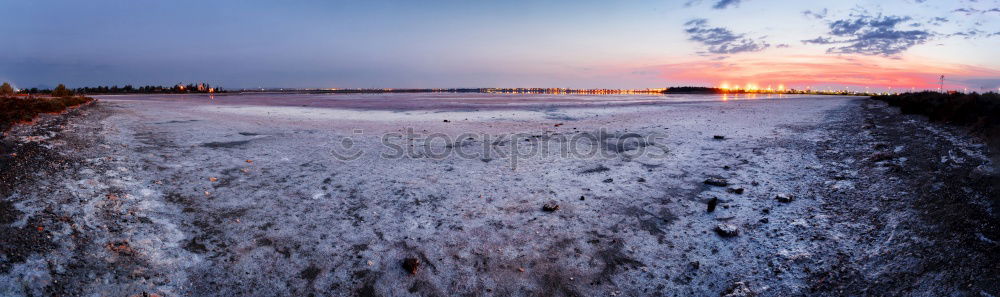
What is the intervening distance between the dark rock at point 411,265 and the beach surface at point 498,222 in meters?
0.02

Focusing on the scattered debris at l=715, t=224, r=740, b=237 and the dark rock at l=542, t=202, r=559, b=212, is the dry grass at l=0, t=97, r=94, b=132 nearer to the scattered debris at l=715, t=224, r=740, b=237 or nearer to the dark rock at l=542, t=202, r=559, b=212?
the dark rock at l=542, t=202, r=559, b=212

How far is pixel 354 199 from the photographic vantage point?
6445mm

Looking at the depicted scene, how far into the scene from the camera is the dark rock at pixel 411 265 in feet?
14.8

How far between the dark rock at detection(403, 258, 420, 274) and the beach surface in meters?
0.02

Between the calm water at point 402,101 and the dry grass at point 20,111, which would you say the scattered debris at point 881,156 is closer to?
the dry grass at point 20,111

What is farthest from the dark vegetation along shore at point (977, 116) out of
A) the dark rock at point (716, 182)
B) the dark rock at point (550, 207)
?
the dark rock at point (550, 207)

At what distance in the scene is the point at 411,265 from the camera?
4543 millimetres

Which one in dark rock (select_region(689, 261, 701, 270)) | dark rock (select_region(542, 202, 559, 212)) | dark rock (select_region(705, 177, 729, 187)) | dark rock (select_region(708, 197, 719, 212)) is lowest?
dark rock (select_region(689, 261, 701, 270))

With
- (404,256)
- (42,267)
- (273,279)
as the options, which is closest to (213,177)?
(42,267)

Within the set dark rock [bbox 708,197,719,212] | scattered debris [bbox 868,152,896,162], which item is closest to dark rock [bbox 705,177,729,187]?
dark rock [bbox 708,197,719,212]

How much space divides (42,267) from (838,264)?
26.2 feet

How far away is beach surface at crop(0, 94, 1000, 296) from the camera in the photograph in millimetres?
4129

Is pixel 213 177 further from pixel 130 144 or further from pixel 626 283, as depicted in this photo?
pixel 626 283

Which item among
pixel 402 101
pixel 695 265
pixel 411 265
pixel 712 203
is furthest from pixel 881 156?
pixel 402 101
